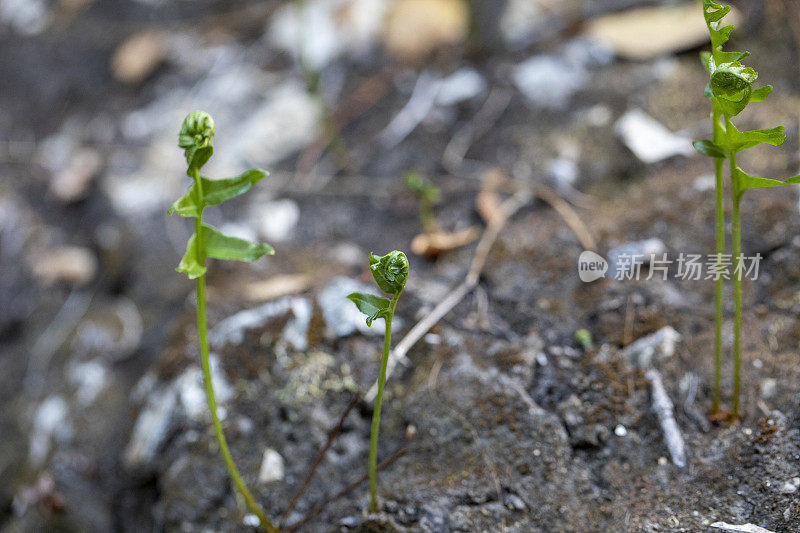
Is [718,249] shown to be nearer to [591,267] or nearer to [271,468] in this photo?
[591,267]

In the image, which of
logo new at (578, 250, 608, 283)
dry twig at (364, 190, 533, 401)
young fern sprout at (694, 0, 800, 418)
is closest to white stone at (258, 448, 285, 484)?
dry twig at (364, 190, 533, 401)

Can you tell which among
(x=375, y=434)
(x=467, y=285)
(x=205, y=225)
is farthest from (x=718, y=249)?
(x=205, y=225)

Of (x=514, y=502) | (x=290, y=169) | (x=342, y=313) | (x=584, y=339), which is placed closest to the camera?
(x=514, y=502)

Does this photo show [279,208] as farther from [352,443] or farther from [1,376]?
[1,376]

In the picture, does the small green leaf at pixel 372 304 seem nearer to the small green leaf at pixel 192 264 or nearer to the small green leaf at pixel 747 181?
the small green leaf at pixel 192 264

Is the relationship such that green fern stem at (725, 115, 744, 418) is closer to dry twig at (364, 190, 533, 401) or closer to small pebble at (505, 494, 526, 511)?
small pebble at (505, 494, 526, 511)

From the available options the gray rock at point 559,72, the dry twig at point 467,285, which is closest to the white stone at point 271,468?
the dry twig at point 467,285
